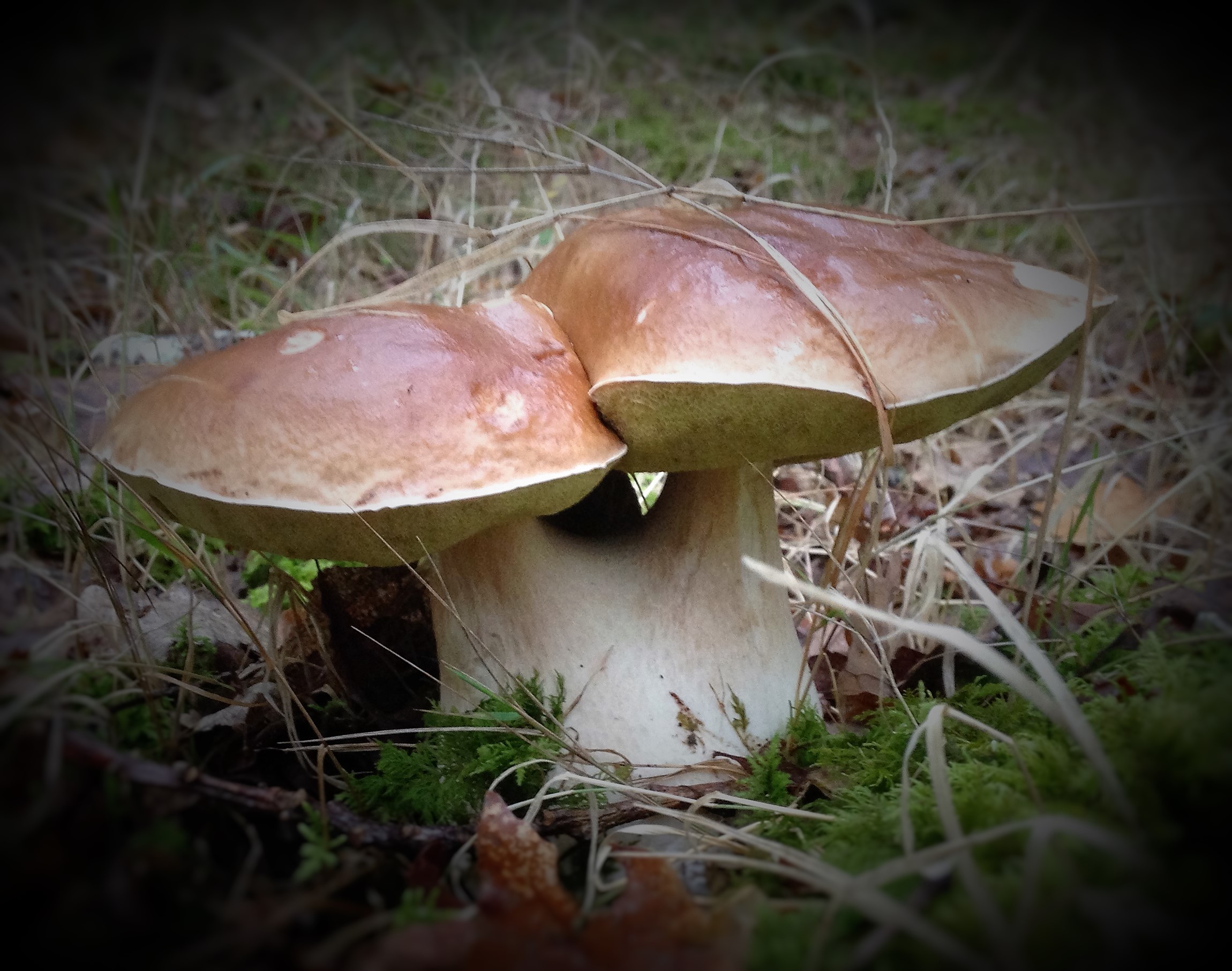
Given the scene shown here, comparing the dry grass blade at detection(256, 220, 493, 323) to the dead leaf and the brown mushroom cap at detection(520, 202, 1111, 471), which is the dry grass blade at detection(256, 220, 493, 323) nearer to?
the brown mushroom cap at detection(520, 202, 1111, 471)

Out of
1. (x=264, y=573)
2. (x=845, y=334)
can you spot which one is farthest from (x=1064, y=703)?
(x=264, y=573)

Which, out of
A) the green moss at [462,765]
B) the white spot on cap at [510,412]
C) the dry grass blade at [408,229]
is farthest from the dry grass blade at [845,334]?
the green moss at [462,765]

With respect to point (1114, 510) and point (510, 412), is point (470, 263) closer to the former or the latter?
point (510, 412)

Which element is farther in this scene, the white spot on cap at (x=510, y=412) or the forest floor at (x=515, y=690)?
the white spot on cap at (x=510, y=412)

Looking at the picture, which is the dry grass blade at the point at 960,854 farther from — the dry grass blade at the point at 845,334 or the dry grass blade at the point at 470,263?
the dry grass blade at the point at 470,263

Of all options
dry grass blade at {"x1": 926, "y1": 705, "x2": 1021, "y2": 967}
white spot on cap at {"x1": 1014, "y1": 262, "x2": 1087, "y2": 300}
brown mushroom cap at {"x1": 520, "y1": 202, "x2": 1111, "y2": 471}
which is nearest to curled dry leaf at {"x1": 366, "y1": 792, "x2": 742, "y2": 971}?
dry grass blade at {"x1": 926, "y1": 705, "x2": 1021, "y2": 967}

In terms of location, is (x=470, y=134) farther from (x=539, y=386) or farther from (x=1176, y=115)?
(x=1176, y=115)
